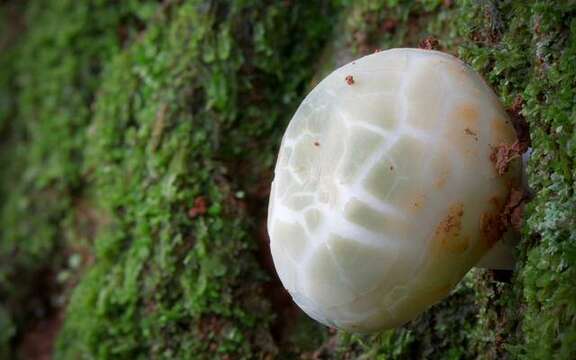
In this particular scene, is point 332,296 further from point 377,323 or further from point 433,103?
point 433,103

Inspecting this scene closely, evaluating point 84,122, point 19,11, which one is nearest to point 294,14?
point 84,122

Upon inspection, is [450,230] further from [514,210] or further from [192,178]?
[192,178]

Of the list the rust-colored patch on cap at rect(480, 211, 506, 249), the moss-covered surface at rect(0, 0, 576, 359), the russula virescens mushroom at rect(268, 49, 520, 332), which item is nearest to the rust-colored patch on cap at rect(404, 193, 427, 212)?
the russula virescens mushroom at rect(268, 49, 520, 332)

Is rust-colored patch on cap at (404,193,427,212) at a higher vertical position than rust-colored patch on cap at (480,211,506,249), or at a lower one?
higher

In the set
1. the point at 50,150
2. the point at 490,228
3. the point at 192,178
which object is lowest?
the point at 50,150

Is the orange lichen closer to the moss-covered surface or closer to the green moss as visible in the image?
the moss-covered surface

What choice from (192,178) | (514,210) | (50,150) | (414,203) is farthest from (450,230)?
(50,150)

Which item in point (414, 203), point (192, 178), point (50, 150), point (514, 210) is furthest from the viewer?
point (50, 150)
